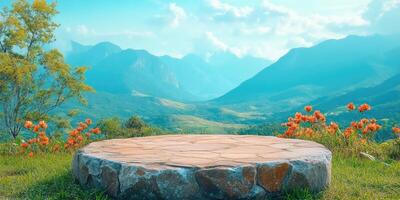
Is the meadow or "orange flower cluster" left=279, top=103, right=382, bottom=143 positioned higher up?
"orange flower cluster" left=279, top=103, right=382, bottom=143

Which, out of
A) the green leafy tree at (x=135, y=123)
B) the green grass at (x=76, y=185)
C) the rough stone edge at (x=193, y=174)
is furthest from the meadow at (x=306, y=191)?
the green leafy tree at (x=135, y=123)

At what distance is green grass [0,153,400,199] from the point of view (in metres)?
5.85

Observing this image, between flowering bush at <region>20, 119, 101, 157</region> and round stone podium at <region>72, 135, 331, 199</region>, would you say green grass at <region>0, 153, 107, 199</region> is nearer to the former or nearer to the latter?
round stone podium at <region>72, 135, 331, 199</region>

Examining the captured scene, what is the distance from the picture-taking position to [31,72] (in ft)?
91.6

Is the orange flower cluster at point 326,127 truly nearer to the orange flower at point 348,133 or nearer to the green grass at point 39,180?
the orange flower at point 348,133

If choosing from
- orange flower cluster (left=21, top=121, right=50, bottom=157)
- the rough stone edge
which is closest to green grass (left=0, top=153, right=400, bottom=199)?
the rough stone edge

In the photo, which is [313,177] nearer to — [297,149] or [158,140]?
[297,149]

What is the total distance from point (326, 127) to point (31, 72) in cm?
2228

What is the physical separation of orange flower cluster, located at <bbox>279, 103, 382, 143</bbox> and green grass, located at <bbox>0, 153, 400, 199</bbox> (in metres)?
1.35

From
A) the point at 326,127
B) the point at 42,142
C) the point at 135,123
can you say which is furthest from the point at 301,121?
the point at 135,123

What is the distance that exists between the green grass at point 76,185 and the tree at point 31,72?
1947cm

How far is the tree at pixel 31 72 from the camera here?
27.0m

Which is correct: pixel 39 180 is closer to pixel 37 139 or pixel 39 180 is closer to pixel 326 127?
pixel 37 139

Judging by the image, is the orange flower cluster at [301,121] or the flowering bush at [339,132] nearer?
the flowering bush at [339,132]
